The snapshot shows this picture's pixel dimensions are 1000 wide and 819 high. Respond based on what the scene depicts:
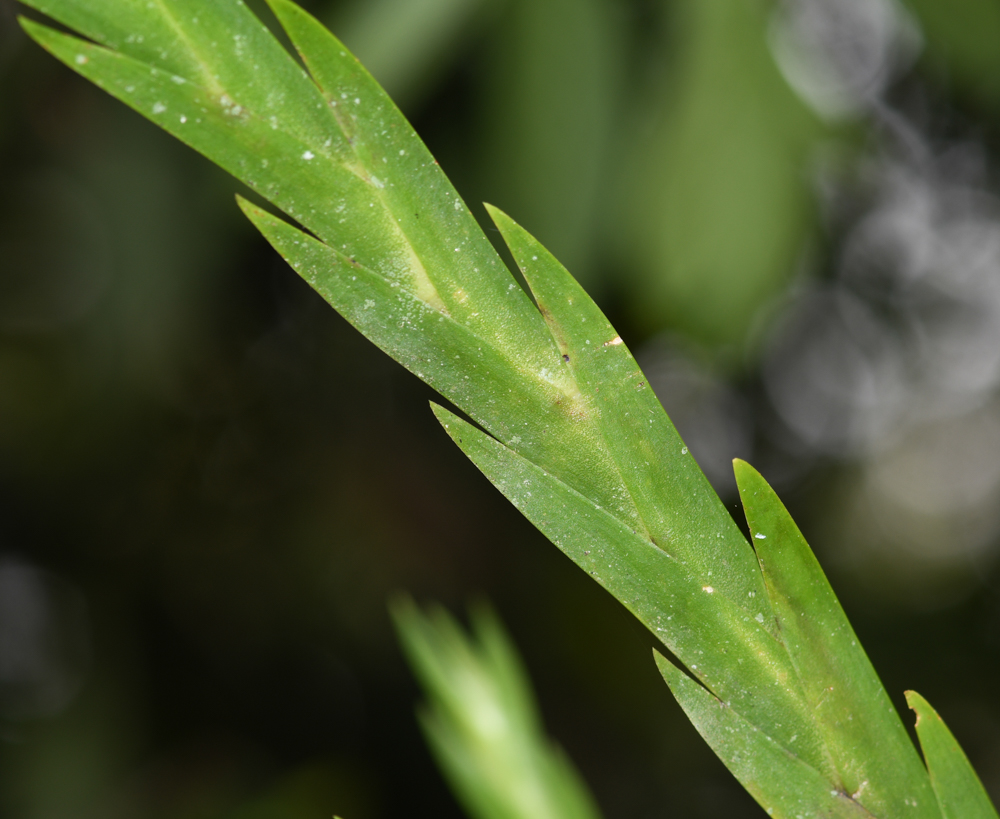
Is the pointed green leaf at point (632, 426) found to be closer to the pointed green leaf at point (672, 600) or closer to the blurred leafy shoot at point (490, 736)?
the pointed green leaf at point (672, 600)

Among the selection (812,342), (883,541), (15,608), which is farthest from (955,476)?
(15,608)

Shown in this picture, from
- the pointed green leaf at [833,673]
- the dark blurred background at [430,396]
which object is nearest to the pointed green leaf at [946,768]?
the pointed green leaf at [833,673]

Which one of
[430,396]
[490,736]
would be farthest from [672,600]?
[430,396]

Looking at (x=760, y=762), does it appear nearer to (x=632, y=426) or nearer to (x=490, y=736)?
(x=632, y=426)

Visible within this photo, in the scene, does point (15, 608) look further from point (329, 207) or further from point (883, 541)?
point (883, 541)

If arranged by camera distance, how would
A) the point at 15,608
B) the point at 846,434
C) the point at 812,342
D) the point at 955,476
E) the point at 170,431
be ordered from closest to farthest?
1. the point at 170,431
2. the point at 15,608
3. the point at 812,342
4. the point at 846,434
5. the point at 955,476

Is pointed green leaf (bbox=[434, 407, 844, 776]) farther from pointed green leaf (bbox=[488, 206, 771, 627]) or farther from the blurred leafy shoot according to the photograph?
the blurred leafy shoot
